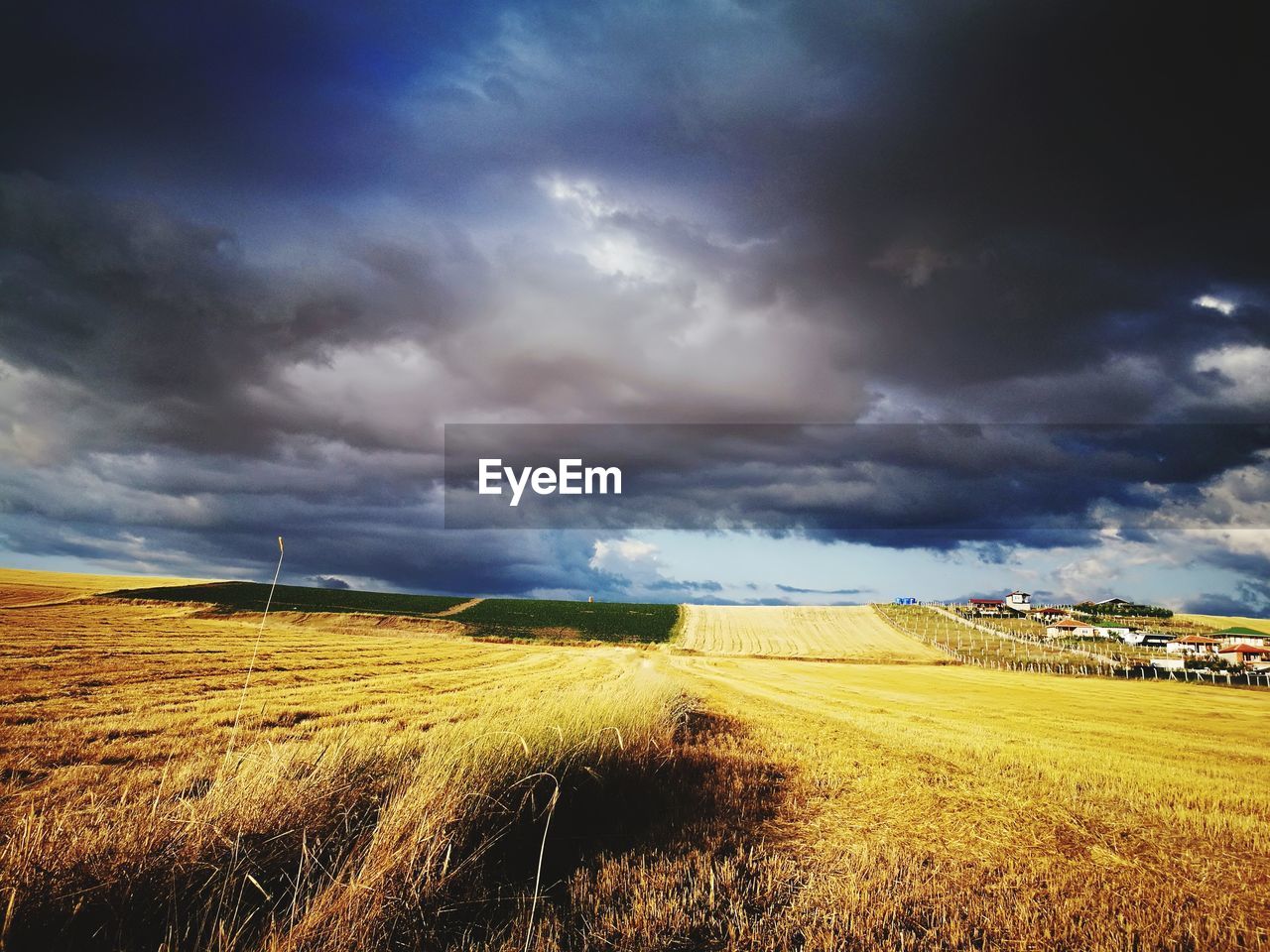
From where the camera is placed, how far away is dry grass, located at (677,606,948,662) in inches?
3004

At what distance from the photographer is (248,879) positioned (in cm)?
397

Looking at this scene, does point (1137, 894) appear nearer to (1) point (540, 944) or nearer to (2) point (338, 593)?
(1) point (540, 944)

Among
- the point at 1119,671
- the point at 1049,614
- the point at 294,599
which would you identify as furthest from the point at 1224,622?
the point at 294,599

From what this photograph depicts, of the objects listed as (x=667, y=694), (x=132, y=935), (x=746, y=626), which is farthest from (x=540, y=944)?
(x=746, y=626)

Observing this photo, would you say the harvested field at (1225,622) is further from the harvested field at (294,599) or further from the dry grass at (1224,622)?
the harvested field at (294,599)

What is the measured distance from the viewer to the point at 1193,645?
8056 centimetres

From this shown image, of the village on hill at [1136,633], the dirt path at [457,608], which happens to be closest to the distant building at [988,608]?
the village on hill at [1136,633]

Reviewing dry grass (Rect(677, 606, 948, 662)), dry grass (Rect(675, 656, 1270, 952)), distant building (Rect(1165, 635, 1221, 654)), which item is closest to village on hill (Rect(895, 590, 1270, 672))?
distant building (Rect(1165, 635, 1221, 654))

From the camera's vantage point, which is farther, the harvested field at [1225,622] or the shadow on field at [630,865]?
the harvested field at [1225,622]

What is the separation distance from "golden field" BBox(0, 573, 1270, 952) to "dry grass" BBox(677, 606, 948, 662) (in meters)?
65.1

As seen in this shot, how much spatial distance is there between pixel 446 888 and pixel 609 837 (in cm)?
238

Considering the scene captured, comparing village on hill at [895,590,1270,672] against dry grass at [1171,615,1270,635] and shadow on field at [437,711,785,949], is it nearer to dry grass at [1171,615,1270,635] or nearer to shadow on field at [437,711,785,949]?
dry grass at [1171,615,1270,635]

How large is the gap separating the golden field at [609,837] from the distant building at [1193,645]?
85946mm

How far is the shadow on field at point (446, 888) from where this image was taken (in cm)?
342
